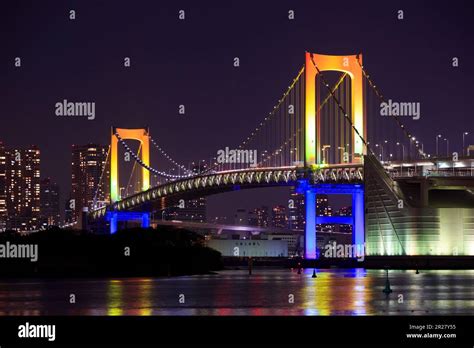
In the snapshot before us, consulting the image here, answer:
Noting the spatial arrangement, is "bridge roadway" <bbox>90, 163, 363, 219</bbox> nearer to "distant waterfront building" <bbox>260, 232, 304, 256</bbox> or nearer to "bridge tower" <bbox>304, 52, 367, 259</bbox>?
"bridge tower" <bbox>304, 52, 367, 259</bbox>

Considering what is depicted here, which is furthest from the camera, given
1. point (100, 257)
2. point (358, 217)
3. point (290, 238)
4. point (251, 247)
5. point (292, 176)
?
point (290, 238)

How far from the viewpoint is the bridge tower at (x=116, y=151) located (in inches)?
4510

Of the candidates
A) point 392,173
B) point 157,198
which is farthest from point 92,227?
point 392,173

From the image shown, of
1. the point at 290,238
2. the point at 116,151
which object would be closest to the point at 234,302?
the point at 116,151

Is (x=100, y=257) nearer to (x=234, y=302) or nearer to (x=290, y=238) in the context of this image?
(x=234, y=302)

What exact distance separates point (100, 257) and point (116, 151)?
57336 millimetres

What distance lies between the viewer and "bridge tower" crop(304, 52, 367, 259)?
8156cm

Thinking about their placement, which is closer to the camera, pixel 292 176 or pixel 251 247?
pixel 292 176

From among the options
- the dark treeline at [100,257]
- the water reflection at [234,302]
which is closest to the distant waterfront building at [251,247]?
the dark treeline at [100,257]

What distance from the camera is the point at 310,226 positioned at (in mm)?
81438

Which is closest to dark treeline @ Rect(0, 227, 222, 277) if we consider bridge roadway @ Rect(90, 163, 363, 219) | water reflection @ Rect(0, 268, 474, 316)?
bridge roadway @ Rect(90, 163, 363, 219)

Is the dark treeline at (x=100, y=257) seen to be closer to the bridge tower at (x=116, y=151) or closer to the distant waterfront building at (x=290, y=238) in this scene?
the bridge tower at (x=116, y=151)

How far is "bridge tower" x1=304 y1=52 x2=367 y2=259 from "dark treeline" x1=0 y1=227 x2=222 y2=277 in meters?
14.2
